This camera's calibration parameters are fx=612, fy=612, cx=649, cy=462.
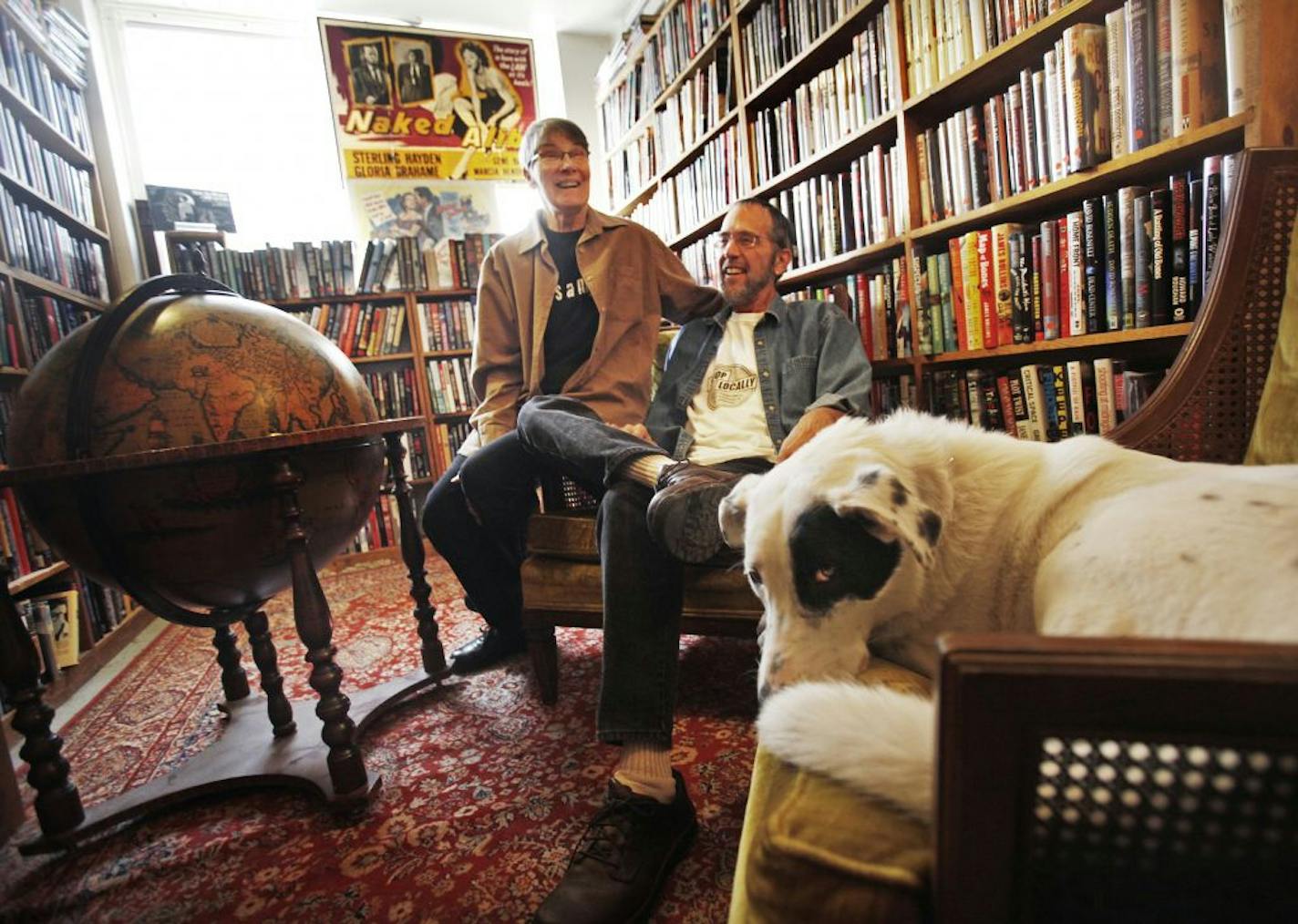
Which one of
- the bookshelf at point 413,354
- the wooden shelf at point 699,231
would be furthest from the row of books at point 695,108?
the bookshelf at point 413,354

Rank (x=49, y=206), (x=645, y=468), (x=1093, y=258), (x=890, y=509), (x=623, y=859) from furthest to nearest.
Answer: (x=49, y=206)
(x=1093, y=258)
(x=645, y=468)
(x=623, y=859)
(x=890, y=509)

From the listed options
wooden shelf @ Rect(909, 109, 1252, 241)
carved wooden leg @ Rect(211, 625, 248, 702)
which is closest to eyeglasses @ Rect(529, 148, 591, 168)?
wooden shelf @ Rect(909, 109, 1252, 241)

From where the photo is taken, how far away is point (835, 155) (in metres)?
2.25

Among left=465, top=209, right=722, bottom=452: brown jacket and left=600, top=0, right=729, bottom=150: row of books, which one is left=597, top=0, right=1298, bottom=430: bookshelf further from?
left=465, top=209, right=722, bottom=452: brown jacket

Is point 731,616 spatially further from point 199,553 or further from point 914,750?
point 199,553

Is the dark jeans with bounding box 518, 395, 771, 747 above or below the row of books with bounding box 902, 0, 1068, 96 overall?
below

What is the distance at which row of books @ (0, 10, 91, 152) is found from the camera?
2.51 m

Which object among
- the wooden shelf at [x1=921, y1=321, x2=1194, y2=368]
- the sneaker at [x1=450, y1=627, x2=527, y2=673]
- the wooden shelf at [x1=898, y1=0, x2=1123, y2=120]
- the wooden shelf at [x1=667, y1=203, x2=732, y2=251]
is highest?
the wooden shelf at [x1=667, y1=203, x2=732, y2=251]

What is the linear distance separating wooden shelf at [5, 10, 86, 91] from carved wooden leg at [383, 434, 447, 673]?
269 centimetres

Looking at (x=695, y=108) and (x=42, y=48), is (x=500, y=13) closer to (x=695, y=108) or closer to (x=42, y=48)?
(x=695, y=108)

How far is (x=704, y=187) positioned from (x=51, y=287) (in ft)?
9.56

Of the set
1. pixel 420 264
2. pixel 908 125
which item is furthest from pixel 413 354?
pixel 908 125

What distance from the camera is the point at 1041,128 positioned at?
61.4 inches

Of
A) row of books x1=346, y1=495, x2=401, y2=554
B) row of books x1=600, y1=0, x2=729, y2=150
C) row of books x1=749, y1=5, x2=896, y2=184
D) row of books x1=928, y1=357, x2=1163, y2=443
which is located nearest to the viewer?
row of books x1=928, y1=357, x2=1163, y2=443
